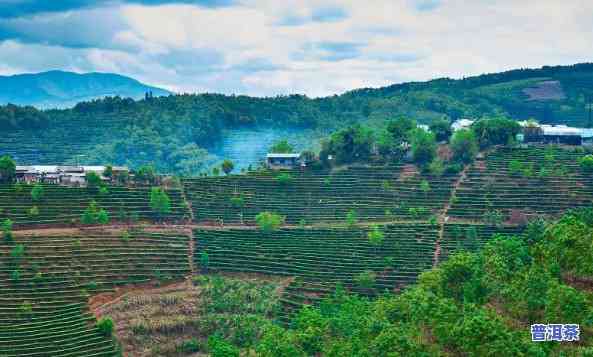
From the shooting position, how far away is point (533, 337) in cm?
3584

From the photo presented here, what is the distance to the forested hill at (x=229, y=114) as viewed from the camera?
3782 inches

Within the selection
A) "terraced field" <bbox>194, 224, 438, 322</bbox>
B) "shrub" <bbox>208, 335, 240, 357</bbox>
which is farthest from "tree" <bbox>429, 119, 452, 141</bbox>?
"shrub" <bbox>208, 335, 240, 357</bbox>

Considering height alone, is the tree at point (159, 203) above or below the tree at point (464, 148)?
below

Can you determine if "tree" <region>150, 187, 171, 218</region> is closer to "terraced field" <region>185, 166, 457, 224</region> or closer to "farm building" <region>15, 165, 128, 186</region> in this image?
"terraced field" <region>185, 166, 457, 224</region>

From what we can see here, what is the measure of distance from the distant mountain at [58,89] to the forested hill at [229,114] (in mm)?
72467

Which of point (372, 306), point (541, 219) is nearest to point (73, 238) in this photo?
point (372, 306)

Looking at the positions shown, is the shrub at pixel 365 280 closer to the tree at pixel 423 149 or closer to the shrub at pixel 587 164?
the tree at pixel 423 149

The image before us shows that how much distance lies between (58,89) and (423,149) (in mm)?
134786

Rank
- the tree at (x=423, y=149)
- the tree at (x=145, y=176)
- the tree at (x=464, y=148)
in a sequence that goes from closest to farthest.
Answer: the tree at (x=145, y=176) < the tree at (x=464, y=148) < the tree at (x=423, y=149)

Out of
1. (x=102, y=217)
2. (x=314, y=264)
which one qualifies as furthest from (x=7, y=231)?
(x=314, y=264)

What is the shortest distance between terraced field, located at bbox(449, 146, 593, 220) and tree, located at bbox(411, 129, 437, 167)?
154 inches

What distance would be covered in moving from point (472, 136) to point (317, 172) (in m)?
13.7

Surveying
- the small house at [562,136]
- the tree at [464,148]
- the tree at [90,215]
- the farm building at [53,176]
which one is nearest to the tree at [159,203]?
the tree at [90,215]

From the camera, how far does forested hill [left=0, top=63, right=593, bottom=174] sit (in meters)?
96.1
